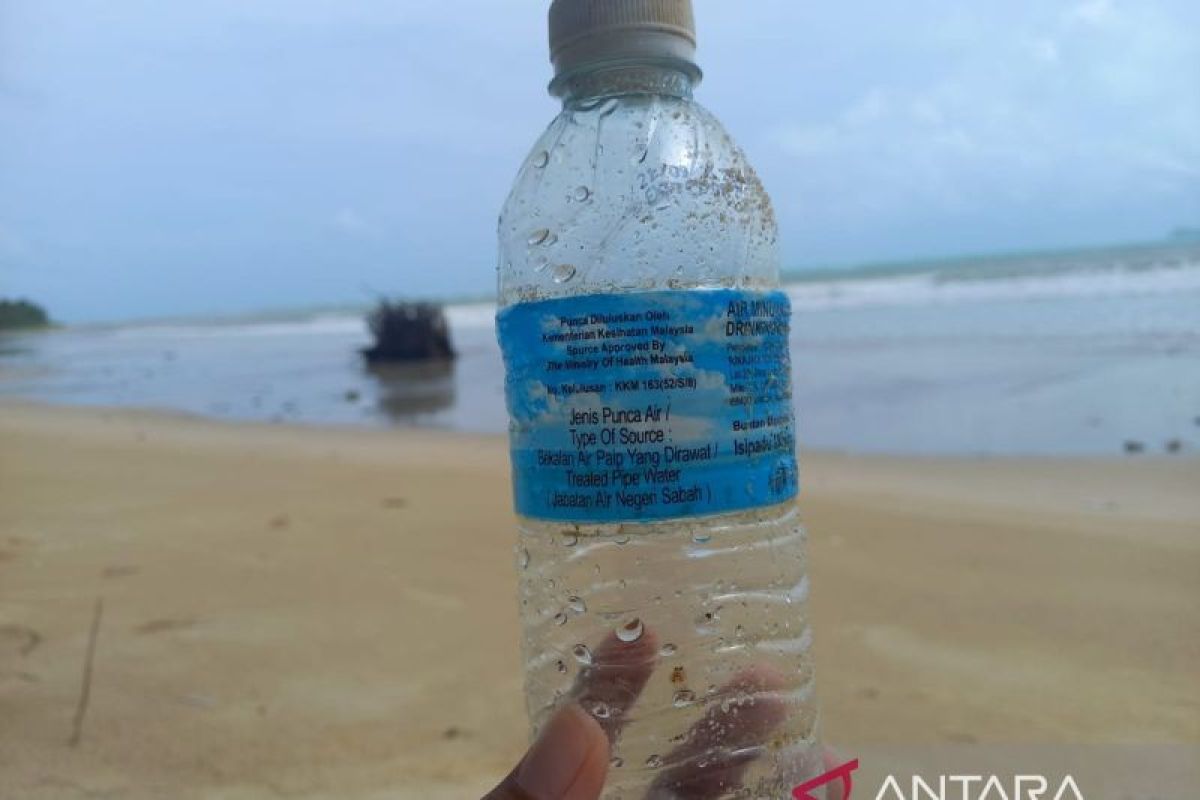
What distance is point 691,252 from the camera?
1764mm

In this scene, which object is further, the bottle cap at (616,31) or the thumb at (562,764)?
the bottle cap at (616,31)

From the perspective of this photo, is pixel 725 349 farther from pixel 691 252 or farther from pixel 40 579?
pixel 40 579

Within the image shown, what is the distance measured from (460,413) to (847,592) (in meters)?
5.66

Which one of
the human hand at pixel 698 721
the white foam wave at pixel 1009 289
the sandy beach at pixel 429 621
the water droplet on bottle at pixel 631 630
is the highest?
the white foam wave at pixel 1009 289

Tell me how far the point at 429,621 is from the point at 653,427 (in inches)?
80.0

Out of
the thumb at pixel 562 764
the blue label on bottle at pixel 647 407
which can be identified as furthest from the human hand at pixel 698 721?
the blue label on bottle at pixel 647 407

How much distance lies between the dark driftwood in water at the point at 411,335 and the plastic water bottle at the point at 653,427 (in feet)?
39.9

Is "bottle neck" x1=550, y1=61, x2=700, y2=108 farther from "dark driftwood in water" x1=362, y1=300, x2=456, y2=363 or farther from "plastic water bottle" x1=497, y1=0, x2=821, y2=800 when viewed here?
"dark driftwood in water" x1=362, y1=300, x2=456, y2=363

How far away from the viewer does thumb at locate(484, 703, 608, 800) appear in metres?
1.40

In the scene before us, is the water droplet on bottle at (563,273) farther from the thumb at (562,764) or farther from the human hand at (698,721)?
the thumb at (562,764)

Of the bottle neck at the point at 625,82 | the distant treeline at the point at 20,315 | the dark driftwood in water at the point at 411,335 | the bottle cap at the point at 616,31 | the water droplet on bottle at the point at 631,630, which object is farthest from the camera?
the distant treeline at the point at 20,315

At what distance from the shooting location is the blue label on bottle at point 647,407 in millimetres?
1448

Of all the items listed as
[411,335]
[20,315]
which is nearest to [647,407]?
[411,335]

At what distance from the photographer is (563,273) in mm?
1812
